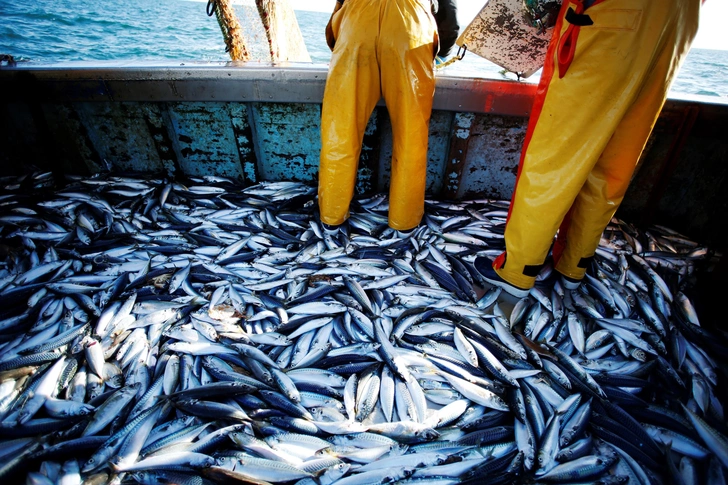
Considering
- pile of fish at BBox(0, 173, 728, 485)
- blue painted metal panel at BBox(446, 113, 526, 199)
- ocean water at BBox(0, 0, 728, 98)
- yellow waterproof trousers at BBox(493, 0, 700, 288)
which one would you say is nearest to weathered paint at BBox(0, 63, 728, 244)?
blue painted metal panel at BBox(446, 113, 526, 199)

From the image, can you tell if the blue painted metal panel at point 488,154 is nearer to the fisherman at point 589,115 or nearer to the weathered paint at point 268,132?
the weathered paint at point 268,132

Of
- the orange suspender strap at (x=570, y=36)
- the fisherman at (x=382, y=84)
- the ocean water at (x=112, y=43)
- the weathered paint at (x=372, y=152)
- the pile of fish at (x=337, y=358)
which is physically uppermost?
the orange suspender strap at (x=570, y=36)

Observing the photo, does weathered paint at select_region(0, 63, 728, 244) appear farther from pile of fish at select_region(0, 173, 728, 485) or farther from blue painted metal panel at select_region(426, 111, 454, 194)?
pile of fish at select_region(0, 173, 728, 485)

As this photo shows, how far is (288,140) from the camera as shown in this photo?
3643 millimetres

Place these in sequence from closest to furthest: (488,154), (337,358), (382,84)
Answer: (337,358), (382,84), (488,154)

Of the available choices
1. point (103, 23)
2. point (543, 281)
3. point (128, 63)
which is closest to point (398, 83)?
point (543, 281)

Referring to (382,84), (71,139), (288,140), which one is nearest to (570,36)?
(382,84)

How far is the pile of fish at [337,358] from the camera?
169cm

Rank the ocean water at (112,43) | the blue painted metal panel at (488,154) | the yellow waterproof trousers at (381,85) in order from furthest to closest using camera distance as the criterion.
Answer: the ocean water at (112,43) < the blue painted metal panel at (488,154) < the yellow waterproof trousers at (381,85)

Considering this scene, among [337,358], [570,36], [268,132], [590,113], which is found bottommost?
[337,358]

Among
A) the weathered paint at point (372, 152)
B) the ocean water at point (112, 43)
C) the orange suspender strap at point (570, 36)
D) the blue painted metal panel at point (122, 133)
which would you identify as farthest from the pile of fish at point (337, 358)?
the ocean water at point (112, 43)

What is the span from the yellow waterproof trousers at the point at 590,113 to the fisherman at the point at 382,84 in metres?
0.85

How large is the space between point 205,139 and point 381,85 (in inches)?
79.8

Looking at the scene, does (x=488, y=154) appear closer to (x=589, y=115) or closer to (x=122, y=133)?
(x=589, y=115)
